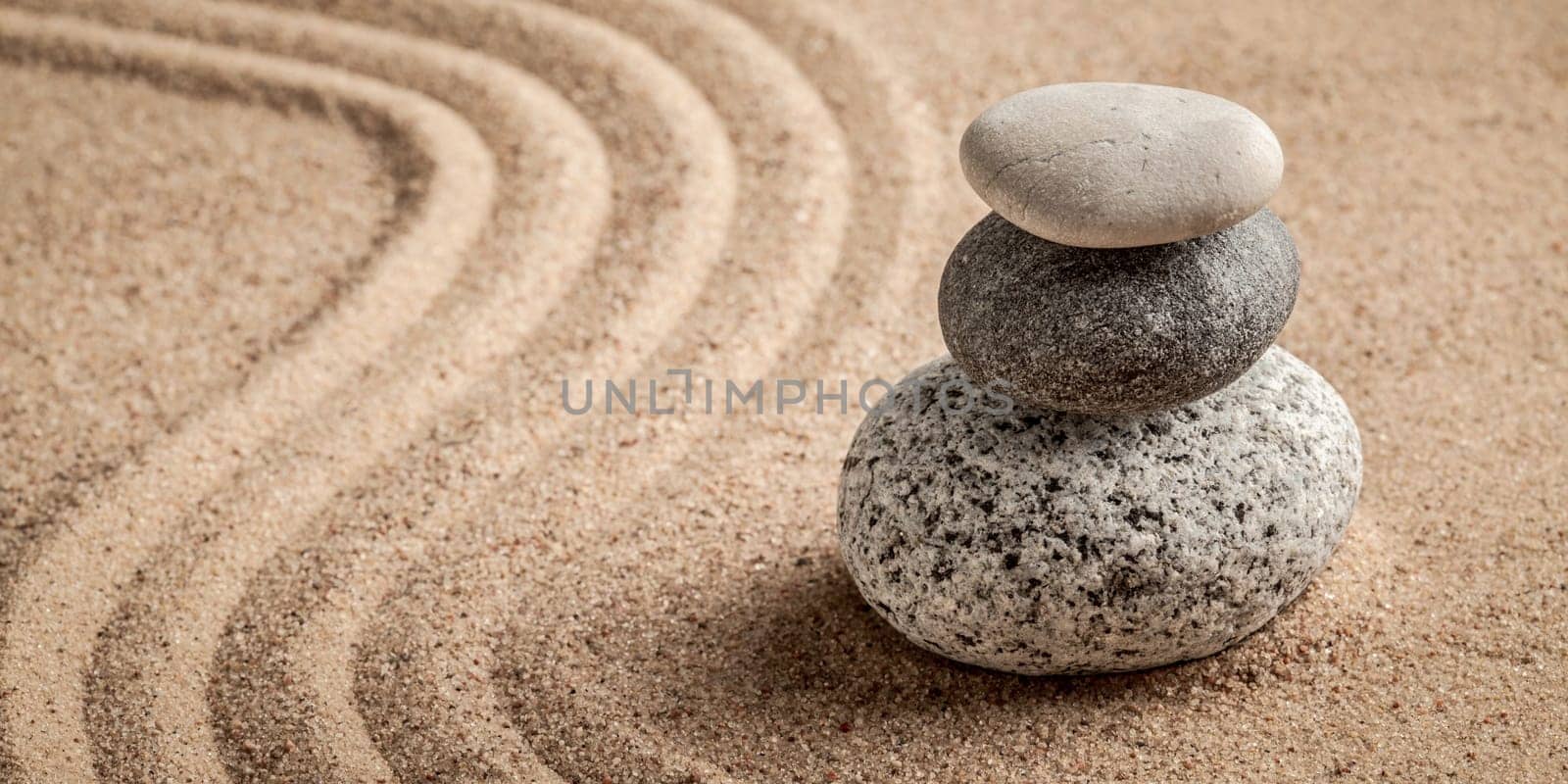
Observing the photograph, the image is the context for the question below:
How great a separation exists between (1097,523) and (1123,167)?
2.34 feet

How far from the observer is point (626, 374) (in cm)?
399

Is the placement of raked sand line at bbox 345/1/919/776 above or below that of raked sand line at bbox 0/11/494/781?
below

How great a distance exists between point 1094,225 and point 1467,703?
1372 millimetres

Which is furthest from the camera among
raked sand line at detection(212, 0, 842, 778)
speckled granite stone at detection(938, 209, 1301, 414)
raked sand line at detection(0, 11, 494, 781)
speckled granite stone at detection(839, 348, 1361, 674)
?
raked sand line at detection(0, 11, 494, 781)

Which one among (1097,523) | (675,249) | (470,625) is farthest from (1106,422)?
(675,249)

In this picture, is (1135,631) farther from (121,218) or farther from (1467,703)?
(121,218)

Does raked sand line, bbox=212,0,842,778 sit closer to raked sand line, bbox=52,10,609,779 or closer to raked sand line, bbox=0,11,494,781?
raked sand line, bbox=52,10,609,779

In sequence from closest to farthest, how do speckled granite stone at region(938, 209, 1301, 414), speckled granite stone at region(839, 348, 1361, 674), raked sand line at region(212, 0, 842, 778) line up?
speckled granite stone at region(938, 209, 1301, 414) < speckled granite stone at region(839, 348, 1361, 674) < raked sand line at region(212, 0, 842, 778)

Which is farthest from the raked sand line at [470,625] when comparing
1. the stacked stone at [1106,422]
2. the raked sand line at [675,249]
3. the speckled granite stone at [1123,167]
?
the speckled granite stone at [1123,167]

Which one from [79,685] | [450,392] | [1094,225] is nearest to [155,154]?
[450,392]

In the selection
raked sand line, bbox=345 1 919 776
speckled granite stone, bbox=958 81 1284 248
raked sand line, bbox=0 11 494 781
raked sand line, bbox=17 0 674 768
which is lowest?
raked sand line, bbox=345 1 919 776

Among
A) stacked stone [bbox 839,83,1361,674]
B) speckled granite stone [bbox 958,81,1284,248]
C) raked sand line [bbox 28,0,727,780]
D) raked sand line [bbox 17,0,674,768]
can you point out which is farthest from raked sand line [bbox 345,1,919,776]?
Result: speckled granite stone [bbox 958,81,1284,248]

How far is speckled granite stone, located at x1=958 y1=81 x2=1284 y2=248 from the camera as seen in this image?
2.43 metres

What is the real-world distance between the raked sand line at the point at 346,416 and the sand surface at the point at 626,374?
1 centimetres
